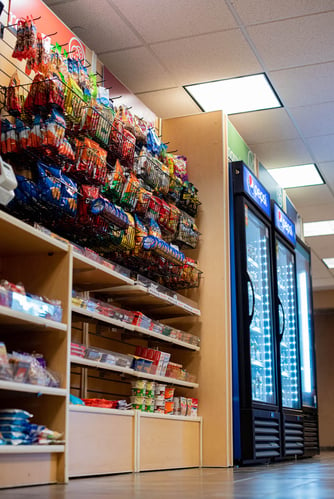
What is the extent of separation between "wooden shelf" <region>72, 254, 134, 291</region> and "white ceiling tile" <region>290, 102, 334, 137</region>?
300 cm

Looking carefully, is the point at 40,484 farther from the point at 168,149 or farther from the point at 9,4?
the point at 168,149

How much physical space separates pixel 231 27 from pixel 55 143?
214 cm

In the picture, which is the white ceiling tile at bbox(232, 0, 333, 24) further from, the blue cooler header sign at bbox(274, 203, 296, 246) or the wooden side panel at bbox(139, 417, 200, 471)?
the wooden side panel at bbox(139, 417, 200, 471)

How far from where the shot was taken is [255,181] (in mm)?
6000

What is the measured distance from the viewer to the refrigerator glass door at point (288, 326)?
6.71m

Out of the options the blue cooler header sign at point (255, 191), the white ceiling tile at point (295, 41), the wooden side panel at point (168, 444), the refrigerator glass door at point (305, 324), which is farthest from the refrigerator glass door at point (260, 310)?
the refrigerator glass door at point (305, 324)

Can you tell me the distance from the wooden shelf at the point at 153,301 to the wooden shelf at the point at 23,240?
95cm

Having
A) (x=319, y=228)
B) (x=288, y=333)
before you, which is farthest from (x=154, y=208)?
(x=319, y=228)

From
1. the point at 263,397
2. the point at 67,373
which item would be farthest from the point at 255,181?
the point at 67,373

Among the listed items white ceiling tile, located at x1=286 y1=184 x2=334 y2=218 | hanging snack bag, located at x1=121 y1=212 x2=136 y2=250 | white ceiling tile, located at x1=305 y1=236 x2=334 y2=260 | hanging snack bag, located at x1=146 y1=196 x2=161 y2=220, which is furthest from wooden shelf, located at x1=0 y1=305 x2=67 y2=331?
white ceiling tile, located at x1=305 y1=236 x2=334 y2=260

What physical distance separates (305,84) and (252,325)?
212cm

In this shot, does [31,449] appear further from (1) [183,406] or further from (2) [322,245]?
(2) [322,245]

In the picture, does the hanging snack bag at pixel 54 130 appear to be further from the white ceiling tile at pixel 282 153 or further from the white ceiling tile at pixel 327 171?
the white ceiling tile at pixel 327 171

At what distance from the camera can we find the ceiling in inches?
192
